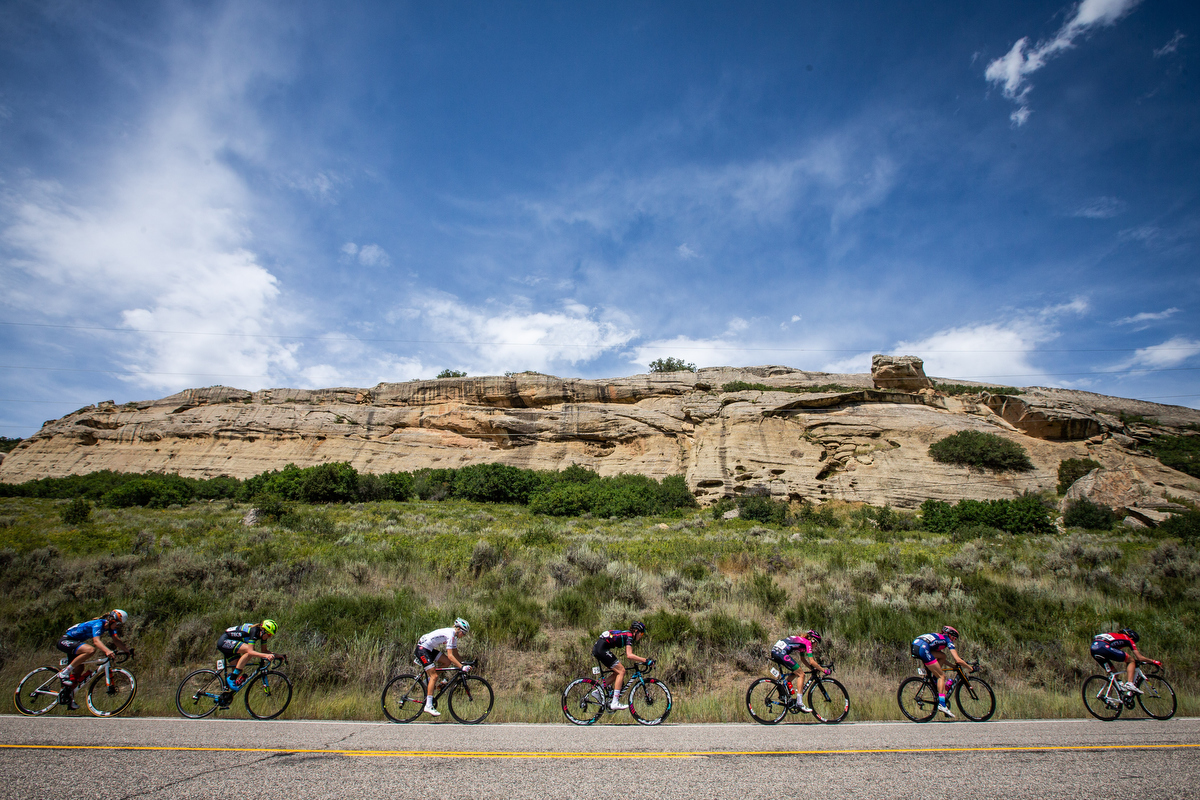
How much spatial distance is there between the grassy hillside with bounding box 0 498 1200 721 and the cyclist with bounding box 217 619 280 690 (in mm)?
844

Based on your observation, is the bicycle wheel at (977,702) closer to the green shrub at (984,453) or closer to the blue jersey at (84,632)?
the blue jersey at (84,632)

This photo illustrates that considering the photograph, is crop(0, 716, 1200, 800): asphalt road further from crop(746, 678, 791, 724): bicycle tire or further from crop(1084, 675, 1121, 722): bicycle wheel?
crop(1084, 675, 1121, 722): bicycle wheel

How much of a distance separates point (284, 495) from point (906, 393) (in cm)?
4019

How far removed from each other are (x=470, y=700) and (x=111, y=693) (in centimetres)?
437

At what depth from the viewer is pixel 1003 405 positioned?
3288 centimetres

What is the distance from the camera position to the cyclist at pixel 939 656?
5.83 meters

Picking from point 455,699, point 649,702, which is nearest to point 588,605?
point 455,699

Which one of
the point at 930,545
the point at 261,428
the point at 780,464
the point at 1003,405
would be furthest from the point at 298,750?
the point at 261,428

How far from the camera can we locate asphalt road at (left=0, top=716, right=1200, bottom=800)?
3705 millimetres

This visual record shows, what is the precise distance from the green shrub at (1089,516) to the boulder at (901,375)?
14.9 meters

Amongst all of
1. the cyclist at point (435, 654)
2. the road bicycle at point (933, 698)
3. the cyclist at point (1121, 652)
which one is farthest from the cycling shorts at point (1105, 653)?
the cyclist at point (435, 654)

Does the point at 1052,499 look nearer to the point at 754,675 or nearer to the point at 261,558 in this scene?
the point at 754,675

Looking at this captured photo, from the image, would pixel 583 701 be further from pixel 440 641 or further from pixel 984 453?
pixel 984 453

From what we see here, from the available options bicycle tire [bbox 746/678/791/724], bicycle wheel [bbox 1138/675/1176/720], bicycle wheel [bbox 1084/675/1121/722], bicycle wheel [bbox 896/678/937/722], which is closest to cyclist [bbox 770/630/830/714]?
bicycle tire [bbox 746/678/791/724]
